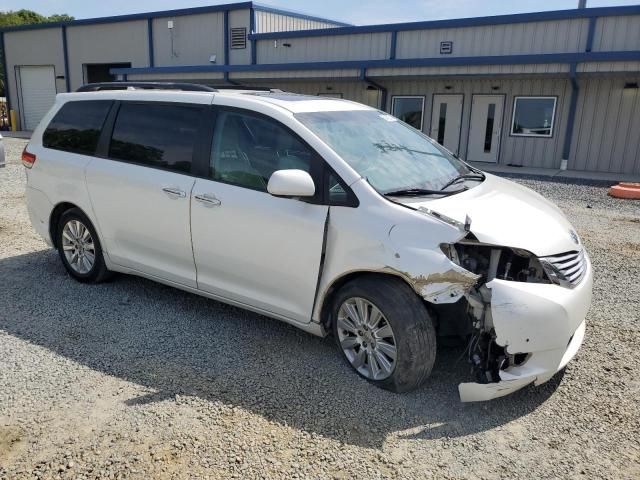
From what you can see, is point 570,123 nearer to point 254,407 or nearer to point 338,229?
point 338,229

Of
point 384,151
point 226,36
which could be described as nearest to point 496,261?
point 384,151

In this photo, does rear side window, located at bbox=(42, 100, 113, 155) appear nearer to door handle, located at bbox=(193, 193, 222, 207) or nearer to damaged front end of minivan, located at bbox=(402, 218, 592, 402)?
door handle, located at bbox=(193, 193, 222, 207)

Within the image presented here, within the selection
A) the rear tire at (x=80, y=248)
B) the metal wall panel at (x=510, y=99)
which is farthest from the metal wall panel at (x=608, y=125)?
the rear tire at (x=80, y=248)

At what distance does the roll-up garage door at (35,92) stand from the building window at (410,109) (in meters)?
20.4

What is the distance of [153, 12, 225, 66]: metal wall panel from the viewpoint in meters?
24.4

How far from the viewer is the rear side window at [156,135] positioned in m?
4.30

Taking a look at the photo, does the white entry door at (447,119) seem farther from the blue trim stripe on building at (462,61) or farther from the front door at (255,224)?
the front door at (255,224)

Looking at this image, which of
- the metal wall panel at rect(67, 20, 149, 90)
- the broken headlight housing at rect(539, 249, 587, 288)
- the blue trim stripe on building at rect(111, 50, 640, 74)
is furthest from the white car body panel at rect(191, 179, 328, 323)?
the metal wall panel at rect(67, 20, 149, 90)

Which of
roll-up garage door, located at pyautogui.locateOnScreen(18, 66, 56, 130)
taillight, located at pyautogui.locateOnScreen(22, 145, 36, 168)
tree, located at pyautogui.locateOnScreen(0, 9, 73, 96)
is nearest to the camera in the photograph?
taillight, located at pyautogui.locateOnScreen(22, 145, 36, 168)

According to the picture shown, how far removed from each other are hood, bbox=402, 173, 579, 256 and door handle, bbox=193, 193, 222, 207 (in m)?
1.43

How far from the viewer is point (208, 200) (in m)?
4.05

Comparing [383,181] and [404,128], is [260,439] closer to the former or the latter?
[383,181]

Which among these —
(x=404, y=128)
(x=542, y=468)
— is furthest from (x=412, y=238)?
(x=404, y=128)

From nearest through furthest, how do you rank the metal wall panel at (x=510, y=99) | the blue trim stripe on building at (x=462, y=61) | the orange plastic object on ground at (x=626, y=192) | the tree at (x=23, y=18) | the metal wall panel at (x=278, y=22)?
the orange plastic object on ground at (x=626, y=192) → the blue trim stripe on building at (x=462, y=61) → the metal wall panel at (x=510, y=99) → the metal wall panel at (x=278, y=22) → the tree at (x=23, y=18)
